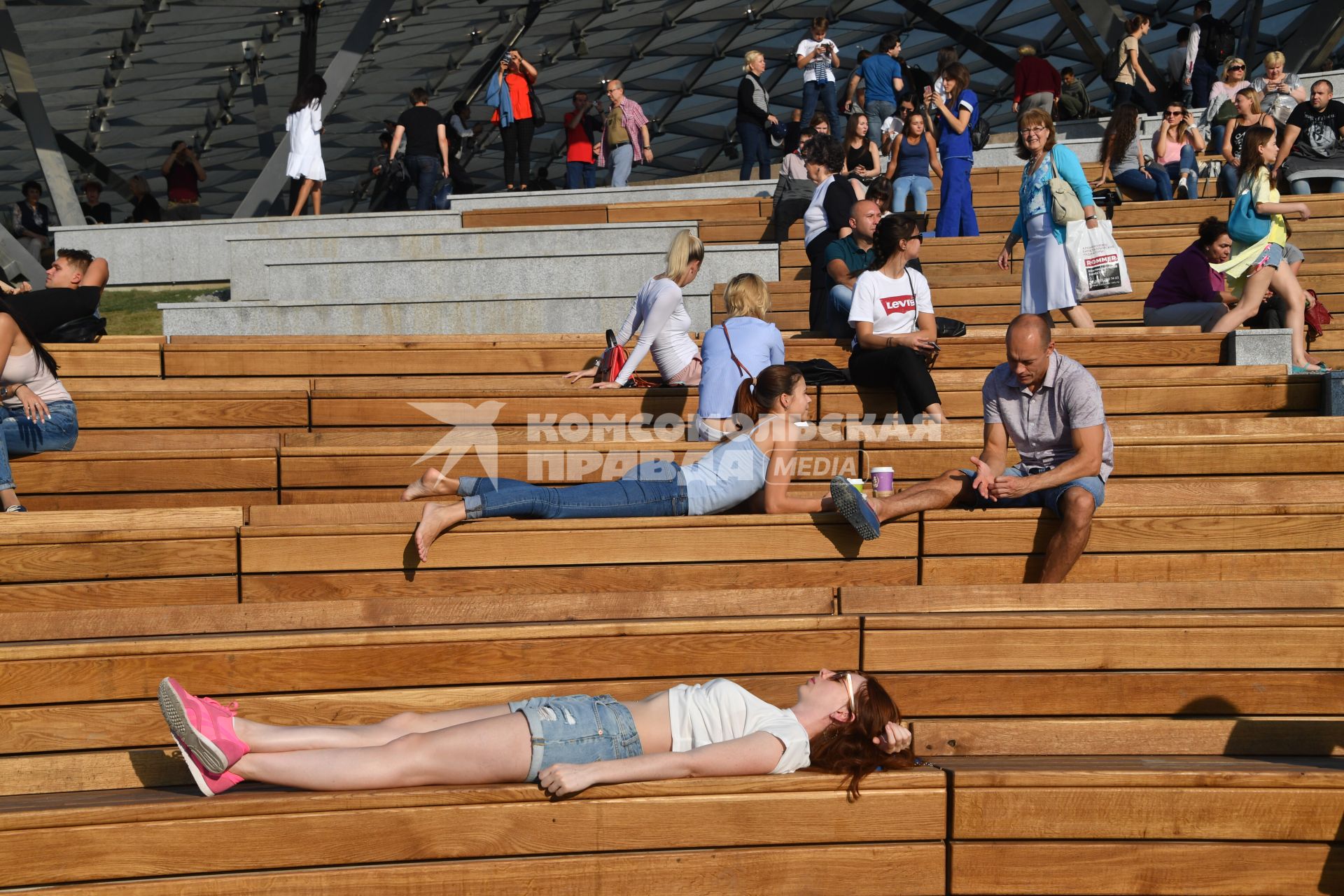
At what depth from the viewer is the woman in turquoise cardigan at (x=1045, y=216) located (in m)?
8.96

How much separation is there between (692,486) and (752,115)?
10620 mm

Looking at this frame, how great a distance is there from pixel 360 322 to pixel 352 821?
7.61 metres

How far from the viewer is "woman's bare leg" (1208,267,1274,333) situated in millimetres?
8922

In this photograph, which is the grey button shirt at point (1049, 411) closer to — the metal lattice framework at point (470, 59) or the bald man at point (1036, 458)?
the bald man at point (1036, 458)

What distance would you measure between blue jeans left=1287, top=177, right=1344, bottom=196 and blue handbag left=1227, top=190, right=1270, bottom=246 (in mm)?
4316

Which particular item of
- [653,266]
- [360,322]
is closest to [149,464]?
[360,322]

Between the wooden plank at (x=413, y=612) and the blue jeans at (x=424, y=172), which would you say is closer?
the wooden plank at (x=413, y=612)

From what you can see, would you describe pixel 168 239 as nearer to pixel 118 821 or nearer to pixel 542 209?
pixel 542 209

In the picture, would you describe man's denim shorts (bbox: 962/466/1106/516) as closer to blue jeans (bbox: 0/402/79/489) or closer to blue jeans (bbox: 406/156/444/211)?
blue jeans (bbox: 0/402/79/489)

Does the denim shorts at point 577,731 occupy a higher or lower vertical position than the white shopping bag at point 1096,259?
lower

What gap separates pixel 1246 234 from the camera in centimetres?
914

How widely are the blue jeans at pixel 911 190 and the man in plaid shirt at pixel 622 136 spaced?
5.28 meters

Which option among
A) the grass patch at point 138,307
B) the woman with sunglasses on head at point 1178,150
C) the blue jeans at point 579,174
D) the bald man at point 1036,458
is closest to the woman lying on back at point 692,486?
the bald man at point 1036,458

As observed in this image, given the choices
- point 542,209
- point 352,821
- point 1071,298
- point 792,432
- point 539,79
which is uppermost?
point 539,79
